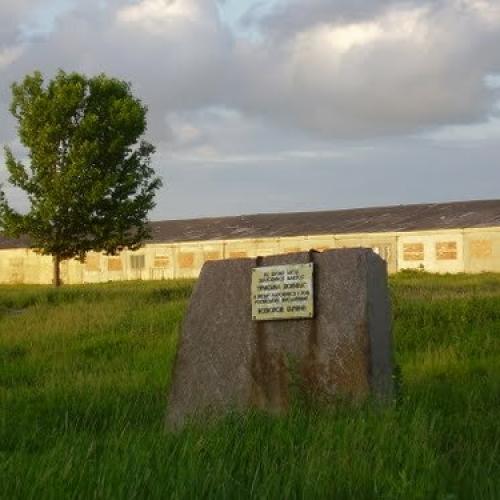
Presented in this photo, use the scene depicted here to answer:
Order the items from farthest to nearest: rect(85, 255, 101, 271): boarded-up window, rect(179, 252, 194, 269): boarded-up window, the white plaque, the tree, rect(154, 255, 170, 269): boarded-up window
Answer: rect(85, 255, 101, 271): boarded-up window < rect(154, 255, 170, 269): boarded-up window < rect(179, 252, 194, 269): boarded-up window < the tree < the white plaque

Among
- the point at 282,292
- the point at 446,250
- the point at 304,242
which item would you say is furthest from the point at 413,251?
the point at 282,292

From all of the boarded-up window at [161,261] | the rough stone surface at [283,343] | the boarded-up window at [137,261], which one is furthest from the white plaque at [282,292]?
the boarded-up window at [137,261]

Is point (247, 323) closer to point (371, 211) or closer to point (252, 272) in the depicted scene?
point (252, 272)

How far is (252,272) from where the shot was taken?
8406 millimetres

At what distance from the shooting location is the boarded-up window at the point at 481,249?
39062mm

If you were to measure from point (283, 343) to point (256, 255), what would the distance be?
37582 millimetres

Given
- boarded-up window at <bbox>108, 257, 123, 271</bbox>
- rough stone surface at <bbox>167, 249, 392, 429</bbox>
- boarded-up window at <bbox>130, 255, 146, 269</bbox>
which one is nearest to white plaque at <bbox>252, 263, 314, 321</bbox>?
rough stone surface at <bbox>167, 249, 392, 429</bbox>

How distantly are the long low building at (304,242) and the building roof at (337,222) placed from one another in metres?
0.05

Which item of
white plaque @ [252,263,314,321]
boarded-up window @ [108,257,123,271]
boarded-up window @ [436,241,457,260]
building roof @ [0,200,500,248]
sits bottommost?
boarded-up window @ [108,257,123,271]

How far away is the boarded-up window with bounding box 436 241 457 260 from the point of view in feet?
131

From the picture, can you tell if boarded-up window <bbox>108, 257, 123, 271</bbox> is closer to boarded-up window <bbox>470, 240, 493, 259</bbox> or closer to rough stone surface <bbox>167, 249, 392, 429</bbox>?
boarded-up window <bbox>470, 240, 493, 259</bbox>

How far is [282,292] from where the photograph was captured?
26.6ft

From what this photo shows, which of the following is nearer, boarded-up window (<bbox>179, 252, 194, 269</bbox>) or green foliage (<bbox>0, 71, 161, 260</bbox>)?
green foliage (<bbox>0, 71, 161, 260</bbox>)

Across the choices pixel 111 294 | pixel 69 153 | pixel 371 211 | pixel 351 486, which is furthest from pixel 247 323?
pixel 371 211
